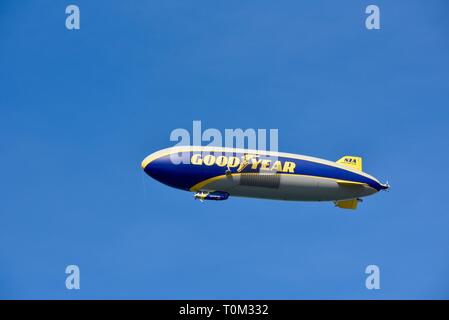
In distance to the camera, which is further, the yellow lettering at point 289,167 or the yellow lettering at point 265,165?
the yellow lettering at point 289,167

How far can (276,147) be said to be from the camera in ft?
226

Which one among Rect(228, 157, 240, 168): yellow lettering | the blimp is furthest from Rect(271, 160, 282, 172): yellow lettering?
Rect(228, 157, 240, 168): yellow lettering

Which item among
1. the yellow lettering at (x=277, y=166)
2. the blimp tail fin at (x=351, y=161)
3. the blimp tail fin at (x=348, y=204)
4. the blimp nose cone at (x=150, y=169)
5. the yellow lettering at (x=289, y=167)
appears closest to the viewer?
the yellow lettering at (x=277, y=166)

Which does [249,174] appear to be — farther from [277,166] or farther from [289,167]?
[289,167]

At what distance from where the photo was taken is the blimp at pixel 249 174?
65.5 meters

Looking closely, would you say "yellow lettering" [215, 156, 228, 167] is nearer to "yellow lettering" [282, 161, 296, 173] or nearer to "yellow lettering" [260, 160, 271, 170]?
"yellow lettering" [260, 160, 271, 170]

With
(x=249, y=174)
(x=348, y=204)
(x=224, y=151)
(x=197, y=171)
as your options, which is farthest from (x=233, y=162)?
(x=348, y=204)

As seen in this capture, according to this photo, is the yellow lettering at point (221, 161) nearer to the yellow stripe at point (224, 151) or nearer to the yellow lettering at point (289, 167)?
the yellow stripe at point (224, 151)

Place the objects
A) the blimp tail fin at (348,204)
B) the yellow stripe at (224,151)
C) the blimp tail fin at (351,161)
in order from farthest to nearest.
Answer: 1. the blimp tail fin at (348,204)
2. the blimp tail fin at (351,161)
3. the yellow stripe at (224,151)

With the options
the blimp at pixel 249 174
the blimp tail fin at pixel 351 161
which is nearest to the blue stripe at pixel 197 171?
the blimp at pixel 249 174

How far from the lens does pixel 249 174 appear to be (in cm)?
6550
